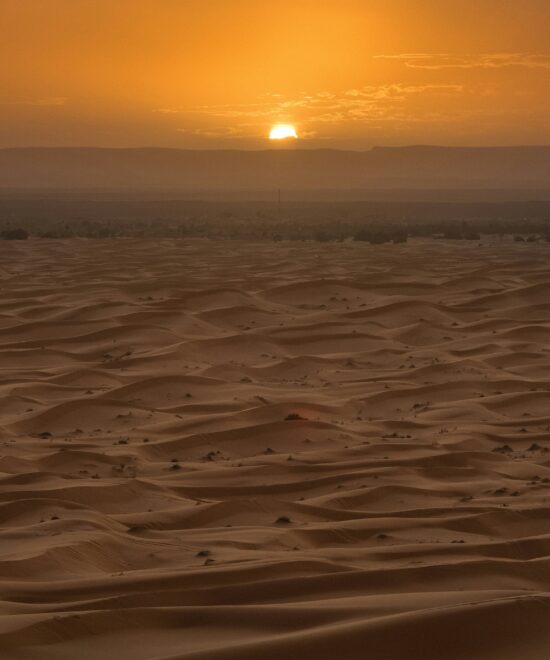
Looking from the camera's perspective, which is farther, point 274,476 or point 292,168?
point 292,168

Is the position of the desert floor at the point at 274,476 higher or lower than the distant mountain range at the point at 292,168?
lower

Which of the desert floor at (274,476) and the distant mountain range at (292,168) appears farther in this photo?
the distant mountain range at (292,168)

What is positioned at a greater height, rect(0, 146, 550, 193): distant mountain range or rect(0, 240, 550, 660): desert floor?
rect(0, 146, 550, 193): distant mountain range

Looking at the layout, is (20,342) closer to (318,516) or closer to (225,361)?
(225,361)

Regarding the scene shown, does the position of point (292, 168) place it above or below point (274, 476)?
above
